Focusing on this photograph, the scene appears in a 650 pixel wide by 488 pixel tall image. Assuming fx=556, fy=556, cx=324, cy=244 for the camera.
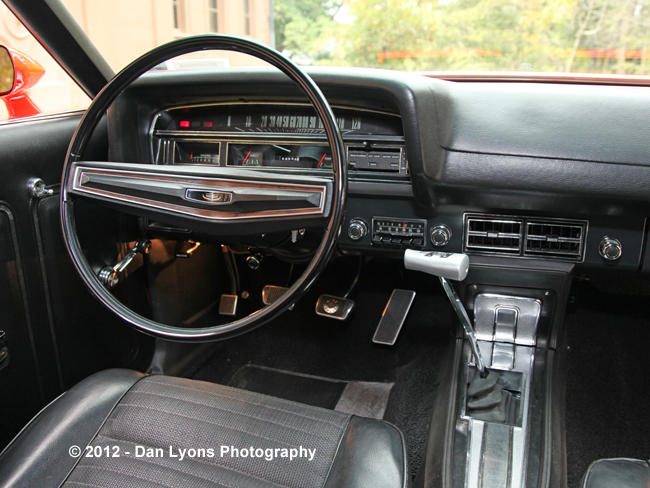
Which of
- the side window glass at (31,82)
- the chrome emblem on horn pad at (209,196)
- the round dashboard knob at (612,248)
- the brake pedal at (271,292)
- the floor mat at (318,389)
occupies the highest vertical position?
the side window glass at (31,82)

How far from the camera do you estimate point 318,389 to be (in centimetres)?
198

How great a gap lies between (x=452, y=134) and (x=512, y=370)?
62cm

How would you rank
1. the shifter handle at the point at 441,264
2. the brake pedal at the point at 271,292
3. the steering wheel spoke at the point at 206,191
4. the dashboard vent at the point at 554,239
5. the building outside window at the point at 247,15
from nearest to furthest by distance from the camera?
the steering wheel spoke at the point at 206,191, the shifter handle at the point at 441,264, the dashboard vent at the point at 554,239, the brake pedal at the point at 271,292, the building outside window at the point at 247,15

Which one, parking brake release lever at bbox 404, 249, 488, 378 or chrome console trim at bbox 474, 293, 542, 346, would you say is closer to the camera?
parking brake release lever at bbox 404, 249, 488, 378

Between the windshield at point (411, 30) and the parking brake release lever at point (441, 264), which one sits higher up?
the windshield at point (411, 30)

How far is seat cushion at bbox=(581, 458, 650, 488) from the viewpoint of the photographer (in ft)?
2.44

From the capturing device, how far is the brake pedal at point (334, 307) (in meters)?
2.06

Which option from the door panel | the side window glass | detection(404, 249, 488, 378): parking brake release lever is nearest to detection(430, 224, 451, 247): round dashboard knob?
detection(404, 249, 488, 378): parking brake release lever

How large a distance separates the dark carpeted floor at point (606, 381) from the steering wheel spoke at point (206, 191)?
1115 millimetres

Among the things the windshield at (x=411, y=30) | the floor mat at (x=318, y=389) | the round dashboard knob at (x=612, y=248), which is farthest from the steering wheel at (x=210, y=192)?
the floor mat at (x=318, y=389)

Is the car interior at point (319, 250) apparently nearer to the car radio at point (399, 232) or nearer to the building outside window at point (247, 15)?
the car radio at point (399, 232)

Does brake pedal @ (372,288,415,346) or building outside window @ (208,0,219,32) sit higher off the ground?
building outside window @ (208,0,219,32)

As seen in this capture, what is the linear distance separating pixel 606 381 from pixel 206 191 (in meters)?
1.47

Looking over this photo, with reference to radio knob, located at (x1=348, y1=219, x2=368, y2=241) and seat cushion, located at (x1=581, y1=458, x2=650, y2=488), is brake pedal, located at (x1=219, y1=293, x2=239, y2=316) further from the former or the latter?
seat cushion, located at (x1=581, y1=458, x2=650, y2=488)
